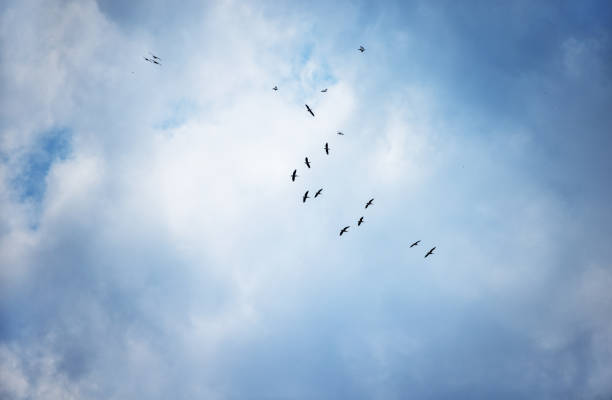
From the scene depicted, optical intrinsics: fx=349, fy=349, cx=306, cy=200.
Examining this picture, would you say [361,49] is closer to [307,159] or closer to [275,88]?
[275,88]

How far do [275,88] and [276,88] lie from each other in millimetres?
437

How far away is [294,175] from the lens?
127 feet

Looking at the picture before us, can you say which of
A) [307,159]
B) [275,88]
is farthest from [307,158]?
[275,88]

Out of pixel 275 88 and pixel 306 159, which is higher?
A: pixel 275 88

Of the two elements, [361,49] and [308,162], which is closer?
[308,162]

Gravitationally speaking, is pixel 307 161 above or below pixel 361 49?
below

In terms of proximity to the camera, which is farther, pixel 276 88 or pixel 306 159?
pixel 276 88

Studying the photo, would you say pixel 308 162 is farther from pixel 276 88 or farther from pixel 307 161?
pixel 276 88

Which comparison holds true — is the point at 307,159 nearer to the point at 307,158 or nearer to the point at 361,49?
the point at 307,158

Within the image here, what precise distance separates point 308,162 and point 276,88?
12.6m

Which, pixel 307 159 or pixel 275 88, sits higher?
pixel 275 88

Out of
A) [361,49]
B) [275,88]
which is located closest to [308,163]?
[275,88]

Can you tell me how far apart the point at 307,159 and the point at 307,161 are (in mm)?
241

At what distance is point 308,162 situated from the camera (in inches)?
1527
